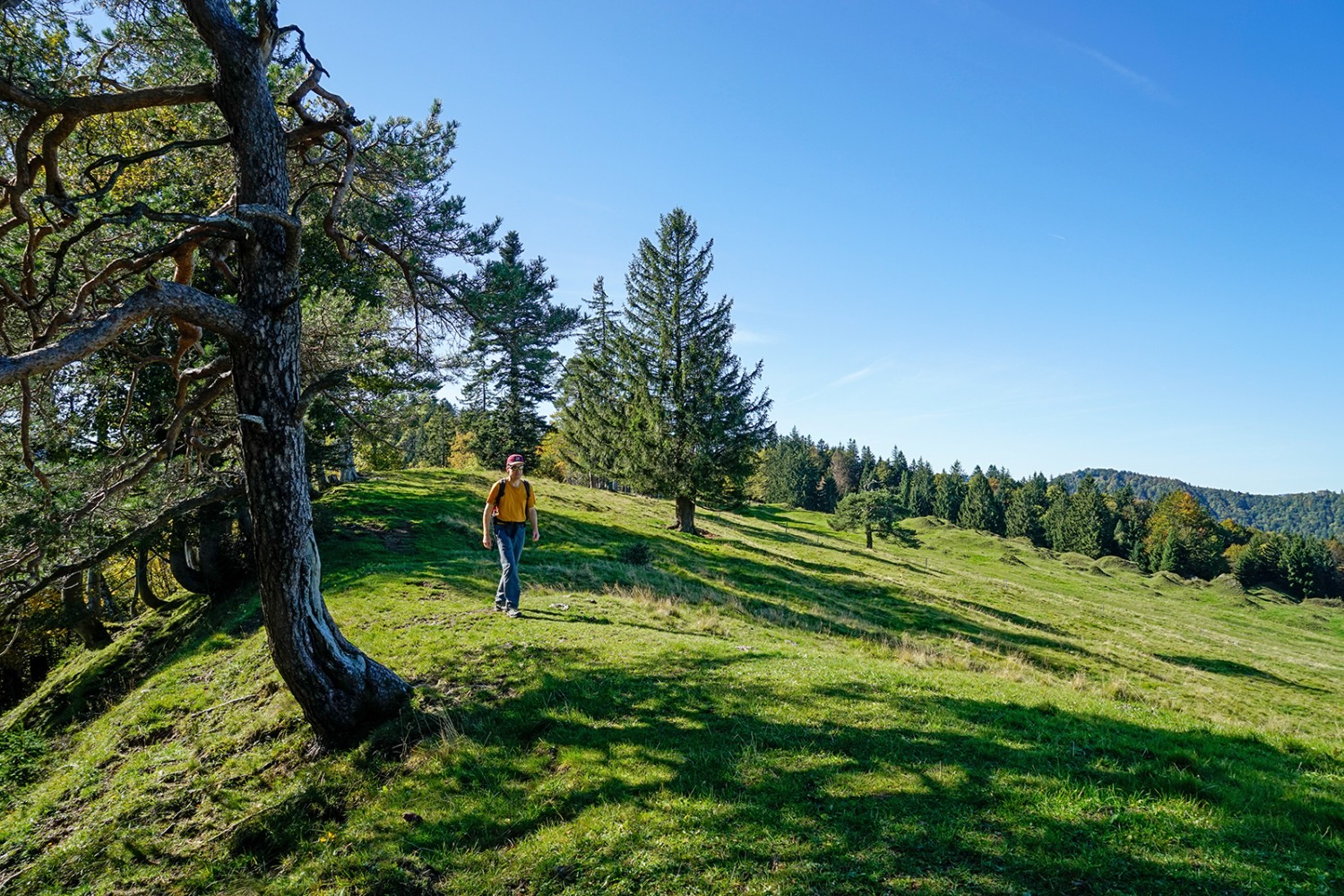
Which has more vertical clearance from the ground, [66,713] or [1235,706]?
[1235,706]

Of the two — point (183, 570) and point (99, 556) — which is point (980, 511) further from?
point (99, 556)

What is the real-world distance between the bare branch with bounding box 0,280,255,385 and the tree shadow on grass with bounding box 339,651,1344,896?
4482mm

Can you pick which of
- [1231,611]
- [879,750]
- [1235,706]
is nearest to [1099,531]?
[1231,611]

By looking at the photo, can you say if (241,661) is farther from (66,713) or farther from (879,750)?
(879,750)

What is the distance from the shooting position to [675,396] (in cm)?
2842

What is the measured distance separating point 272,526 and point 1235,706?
2173 cm

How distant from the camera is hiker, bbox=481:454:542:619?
32.6ft

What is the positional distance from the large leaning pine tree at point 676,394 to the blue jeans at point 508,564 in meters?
17.9

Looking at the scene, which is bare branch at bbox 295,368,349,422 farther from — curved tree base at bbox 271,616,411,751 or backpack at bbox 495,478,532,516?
backpack at bbox 495,478,532,516

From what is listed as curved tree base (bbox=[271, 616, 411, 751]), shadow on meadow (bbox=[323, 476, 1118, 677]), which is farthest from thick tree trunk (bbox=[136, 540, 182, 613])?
curved tree base (bbox=[271, 616, 411, 751])

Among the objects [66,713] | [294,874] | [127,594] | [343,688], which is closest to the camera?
[294,874]

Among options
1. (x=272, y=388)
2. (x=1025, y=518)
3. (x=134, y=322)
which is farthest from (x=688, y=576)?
(x=1025, y=518)

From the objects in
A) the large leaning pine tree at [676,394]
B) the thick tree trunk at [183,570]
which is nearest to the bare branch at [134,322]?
the thick tree trunk at [183,570]

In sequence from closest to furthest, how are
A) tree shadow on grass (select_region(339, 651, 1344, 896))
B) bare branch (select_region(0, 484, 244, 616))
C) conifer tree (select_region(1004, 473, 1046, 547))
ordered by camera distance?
tree shadow on grass (select_region(339, 651, 1344, 896)), bare branch (select_region(0, 484, 244, 616)), conifer tree (select_region(1004, 473, 1046, 547))
